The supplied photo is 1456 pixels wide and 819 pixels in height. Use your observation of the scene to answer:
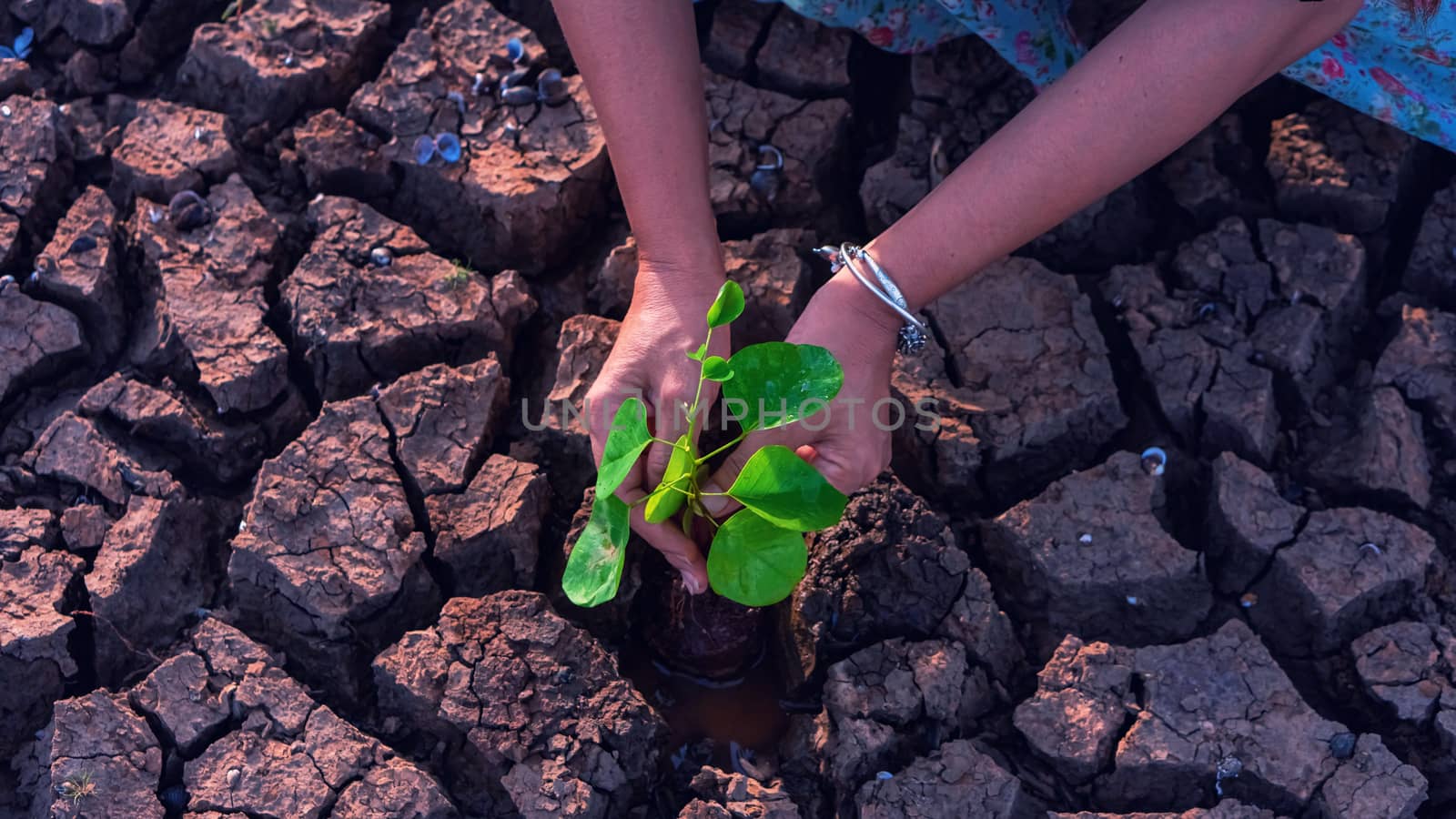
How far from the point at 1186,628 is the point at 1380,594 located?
0.32m

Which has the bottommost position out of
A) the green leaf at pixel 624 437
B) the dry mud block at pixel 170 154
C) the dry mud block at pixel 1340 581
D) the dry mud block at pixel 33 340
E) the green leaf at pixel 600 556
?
the dry mud block at pixel 1340 581

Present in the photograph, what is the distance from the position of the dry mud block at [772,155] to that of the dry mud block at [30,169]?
129cm

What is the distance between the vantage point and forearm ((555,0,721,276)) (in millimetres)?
1802

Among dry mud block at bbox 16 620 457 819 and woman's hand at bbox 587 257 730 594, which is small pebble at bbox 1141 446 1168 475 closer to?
woman's hand at bbox 587 257 730 594

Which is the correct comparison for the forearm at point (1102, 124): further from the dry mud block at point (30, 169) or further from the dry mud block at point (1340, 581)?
the dry mud block at point (30, 169)

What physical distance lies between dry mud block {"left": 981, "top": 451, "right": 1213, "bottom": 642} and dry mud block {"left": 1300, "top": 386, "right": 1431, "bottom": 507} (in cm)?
32

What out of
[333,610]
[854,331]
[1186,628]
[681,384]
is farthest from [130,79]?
[1186,628]

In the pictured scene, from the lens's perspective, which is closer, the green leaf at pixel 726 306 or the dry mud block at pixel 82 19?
the green leaf at pixel 726 306

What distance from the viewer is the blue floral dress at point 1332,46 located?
77.2 inches

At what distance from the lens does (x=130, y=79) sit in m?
2.44

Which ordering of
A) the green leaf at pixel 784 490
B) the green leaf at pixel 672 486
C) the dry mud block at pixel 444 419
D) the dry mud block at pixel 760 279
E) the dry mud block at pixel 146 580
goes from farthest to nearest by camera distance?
the dry mud block at pixel 760 279
the dry mud block at pixel 444 419
the dry mud block at pixel 146 580
the green leaf at pixel 672 486
the green leaf at pixel 784 490

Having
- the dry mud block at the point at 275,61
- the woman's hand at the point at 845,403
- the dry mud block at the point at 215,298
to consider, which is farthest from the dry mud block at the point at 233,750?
the dry mud block at the point at 275,61

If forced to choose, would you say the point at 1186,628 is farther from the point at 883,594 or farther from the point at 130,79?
the point at 130,79

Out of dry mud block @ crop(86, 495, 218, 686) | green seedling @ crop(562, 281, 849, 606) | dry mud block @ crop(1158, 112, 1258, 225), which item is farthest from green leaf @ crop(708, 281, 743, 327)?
dry mud block @ crop(1158, 112, 1258, 225)
